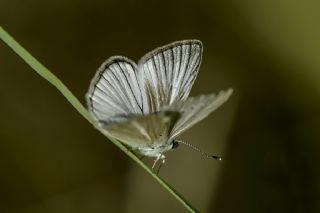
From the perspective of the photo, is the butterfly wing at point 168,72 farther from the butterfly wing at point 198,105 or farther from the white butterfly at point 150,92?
the butterfly wing at point 198,105

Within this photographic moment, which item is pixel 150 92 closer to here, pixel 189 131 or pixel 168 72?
pixel 168 72

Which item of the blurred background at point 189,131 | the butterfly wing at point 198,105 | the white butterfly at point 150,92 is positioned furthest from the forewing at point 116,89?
the blurred background at point 189,131

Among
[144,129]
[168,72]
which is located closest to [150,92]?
[168,72]

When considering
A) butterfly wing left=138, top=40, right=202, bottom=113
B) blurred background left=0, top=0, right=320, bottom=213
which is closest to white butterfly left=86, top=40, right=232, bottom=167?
butterfly wing left=138, top=40, right=202, bottom=113

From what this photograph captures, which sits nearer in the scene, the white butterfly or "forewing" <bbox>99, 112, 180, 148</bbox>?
"forewing" <bbox>99, 112, 180, 148</bbox>

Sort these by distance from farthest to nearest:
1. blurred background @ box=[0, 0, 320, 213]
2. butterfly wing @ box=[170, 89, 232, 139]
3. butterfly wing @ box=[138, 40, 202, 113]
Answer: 1. blurred background @ box=[0, 0, 320, 213]
2. butterfly wing @ box=[138, 40, 202, 113]
3. butterfly wing @ box=[170, 89, 232, 139]

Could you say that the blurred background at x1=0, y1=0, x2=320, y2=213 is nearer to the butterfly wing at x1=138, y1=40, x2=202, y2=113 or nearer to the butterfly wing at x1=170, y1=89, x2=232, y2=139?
the butterfly wing at x1=138, y1=40, x2=202, y2=113

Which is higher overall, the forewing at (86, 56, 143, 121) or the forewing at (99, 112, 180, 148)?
the forewing at (86, 56, 143, 121)
